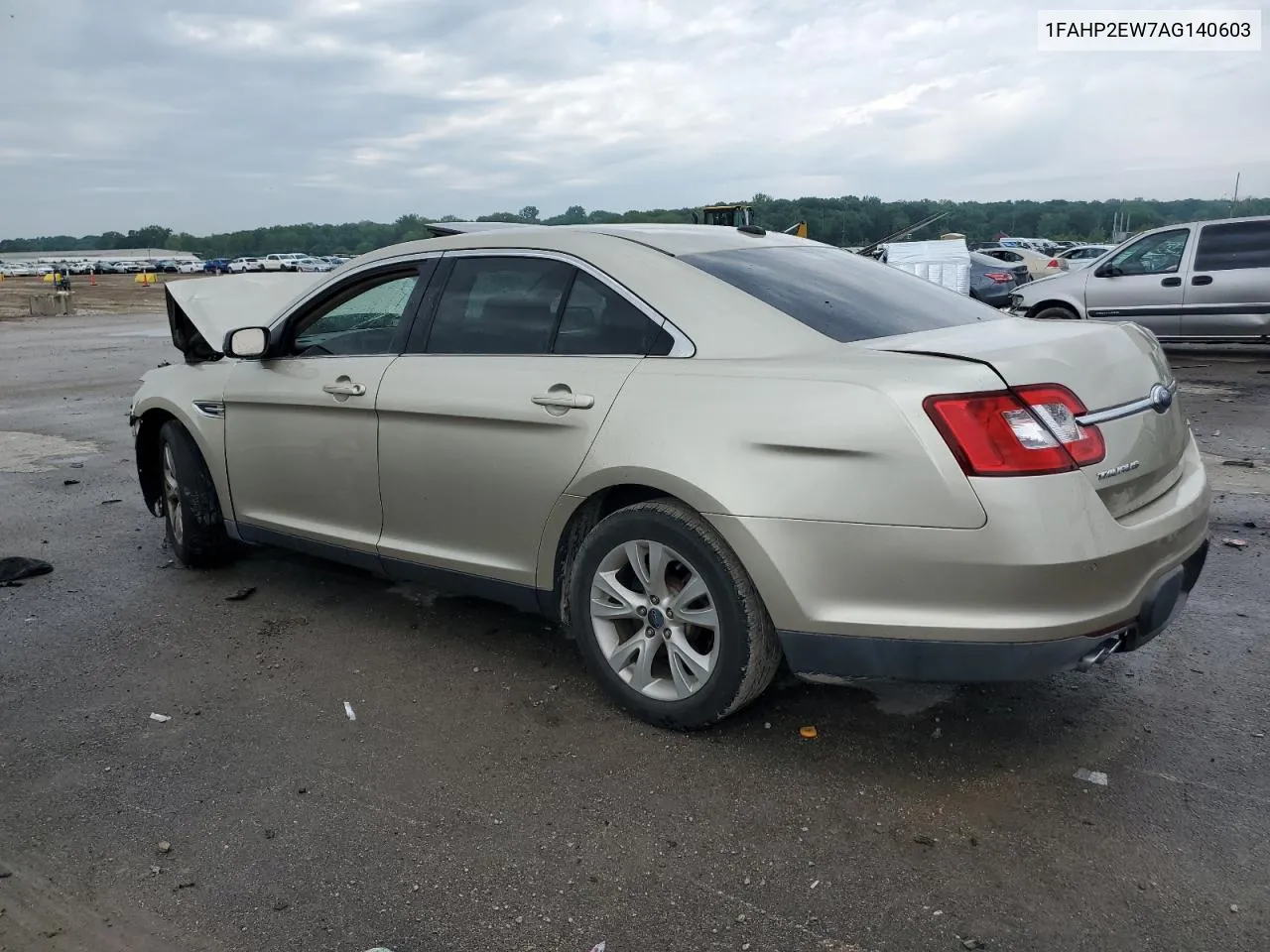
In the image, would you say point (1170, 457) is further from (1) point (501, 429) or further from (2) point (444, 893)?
(2) point (444, 893)

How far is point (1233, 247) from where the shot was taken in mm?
12602

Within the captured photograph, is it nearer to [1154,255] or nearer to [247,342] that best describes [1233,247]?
[1154,255]

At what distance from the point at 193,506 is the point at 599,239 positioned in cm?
268

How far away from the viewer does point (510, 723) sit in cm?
364

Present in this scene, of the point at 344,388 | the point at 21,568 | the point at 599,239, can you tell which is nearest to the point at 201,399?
the point at 344,388

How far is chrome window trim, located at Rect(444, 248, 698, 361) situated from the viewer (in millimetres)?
3447

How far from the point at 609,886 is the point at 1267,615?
128 inches

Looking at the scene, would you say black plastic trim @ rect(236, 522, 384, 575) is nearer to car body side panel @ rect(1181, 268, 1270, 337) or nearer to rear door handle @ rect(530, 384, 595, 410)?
rear door handle @ rect(530, 384, 595, 410)

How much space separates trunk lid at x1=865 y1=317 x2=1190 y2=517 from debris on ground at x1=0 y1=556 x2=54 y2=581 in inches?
178

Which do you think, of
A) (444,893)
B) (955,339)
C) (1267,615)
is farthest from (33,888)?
(1267,615)

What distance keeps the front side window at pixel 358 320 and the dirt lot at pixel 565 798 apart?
3.99 ft

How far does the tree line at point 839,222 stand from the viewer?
1464 centimetres

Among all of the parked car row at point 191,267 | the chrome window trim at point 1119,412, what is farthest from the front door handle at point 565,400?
the parked car row at point 191,267

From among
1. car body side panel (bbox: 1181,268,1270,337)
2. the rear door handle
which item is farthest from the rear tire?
the rear door handle
